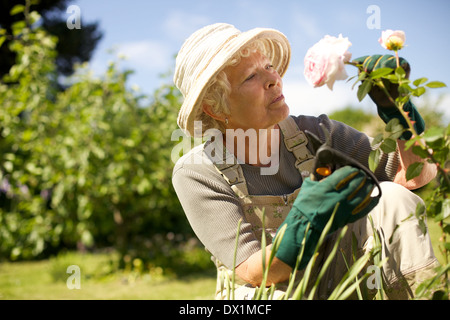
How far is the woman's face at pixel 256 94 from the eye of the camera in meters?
1.73

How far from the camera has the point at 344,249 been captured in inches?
64.2

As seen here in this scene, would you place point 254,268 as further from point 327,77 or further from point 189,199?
point 327,77

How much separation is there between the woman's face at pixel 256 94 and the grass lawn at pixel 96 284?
218cm

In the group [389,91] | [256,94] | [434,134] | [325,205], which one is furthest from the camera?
[256,94]

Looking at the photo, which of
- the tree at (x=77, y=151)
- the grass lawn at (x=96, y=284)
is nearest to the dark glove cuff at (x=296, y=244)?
the grass lawn at (x=96, y=284)

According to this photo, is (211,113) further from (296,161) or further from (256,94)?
(296,161)

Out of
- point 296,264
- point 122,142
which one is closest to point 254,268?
point 296,264

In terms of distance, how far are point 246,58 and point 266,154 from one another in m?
0.42

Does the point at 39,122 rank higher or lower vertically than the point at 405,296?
higher

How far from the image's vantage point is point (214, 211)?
1.65 m

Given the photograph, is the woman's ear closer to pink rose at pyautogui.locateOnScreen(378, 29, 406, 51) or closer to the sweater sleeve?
the sweater sleeve

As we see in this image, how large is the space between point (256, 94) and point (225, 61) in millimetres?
183

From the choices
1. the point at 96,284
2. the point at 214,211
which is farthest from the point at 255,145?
the point at 96,284

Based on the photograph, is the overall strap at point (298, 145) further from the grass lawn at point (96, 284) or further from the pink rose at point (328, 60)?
the grass lawn at point (96, 284)
